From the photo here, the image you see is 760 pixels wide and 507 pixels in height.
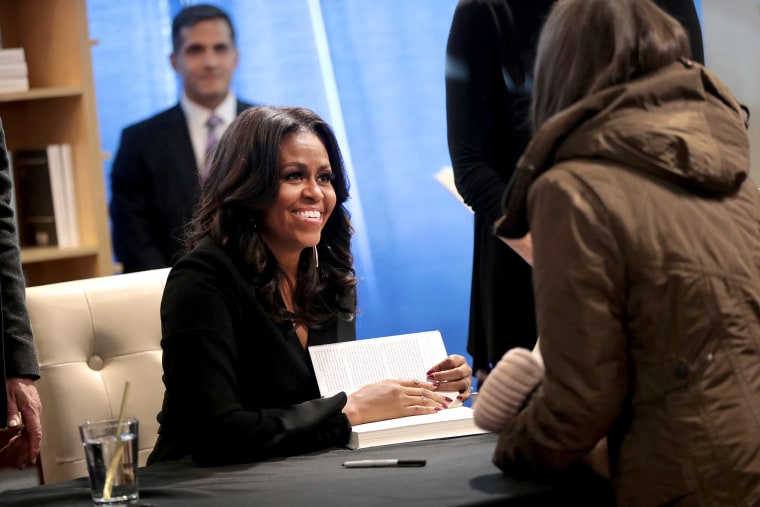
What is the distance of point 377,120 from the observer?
15.0 feet

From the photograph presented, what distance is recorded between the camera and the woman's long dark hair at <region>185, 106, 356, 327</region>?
91.8 inches

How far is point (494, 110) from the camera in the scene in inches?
115

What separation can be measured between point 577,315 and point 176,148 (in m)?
2.65

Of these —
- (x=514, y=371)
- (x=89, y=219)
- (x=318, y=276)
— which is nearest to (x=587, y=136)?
(x=514, y=371)

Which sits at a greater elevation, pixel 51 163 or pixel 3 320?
pixel 51 163

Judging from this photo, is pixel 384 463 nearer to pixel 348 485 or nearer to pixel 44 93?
pixel 348 485

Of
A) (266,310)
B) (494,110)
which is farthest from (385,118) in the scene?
(266,310)

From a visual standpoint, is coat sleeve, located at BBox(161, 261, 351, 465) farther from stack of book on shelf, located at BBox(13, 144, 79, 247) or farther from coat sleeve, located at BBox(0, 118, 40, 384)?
stack of book on shelf, located at BBox(13, 144, 79, 247)

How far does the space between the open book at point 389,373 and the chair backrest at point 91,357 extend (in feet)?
1.70

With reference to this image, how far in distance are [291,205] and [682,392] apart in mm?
1074

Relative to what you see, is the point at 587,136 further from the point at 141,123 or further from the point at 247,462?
the point at 141,123

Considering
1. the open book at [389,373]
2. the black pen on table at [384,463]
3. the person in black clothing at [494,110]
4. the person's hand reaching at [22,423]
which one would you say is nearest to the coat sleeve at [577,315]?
the black pen on table at [384,463]

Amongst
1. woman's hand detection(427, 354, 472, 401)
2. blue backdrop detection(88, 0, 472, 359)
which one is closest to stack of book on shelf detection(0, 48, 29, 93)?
blue backdrop detection(88, 0, 472, 359)

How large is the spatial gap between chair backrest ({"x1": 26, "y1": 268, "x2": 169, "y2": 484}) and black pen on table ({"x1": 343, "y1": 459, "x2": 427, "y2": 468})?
2.61 ft
